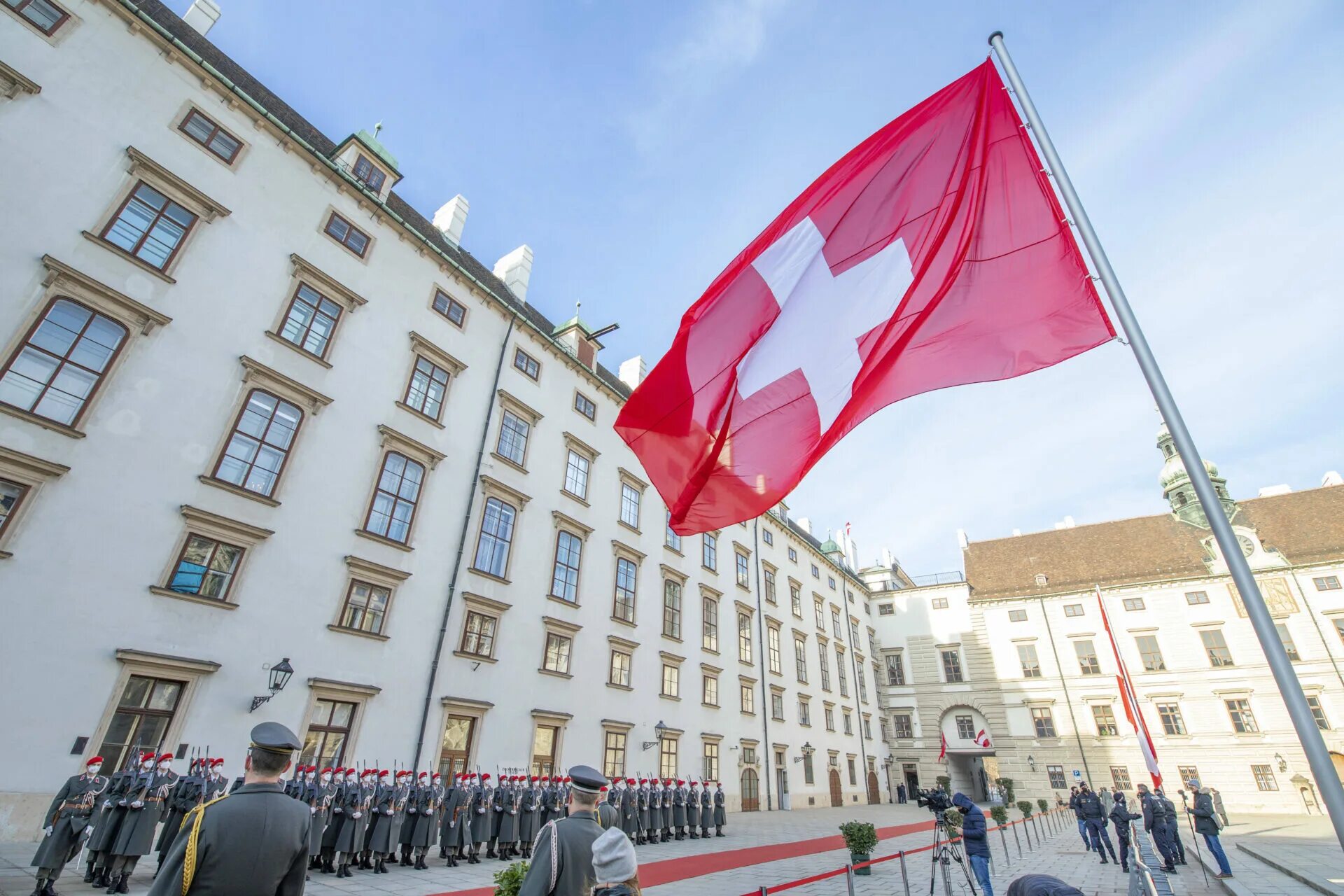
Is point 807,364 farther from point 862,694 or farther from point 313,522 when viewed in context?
point 862,694

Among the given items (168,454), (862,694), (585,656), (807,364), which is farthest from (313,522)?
(862,694)

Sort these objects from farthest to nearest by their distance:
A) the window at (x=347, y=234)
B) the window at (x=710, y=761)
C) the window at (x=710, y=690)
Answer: the window at (x=710, y=690), the window at (x=710, y=761), the window at (x=347, y=234)

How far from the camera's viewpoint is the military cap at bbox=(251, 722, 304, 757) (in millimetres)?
3299

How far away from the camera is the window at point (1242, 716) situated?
113ft

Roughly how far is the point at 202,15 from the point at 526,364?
14.5 metres

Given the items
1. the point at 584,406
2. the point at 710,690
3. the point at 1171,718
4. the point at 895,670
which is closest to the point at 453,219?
the point at 584,406

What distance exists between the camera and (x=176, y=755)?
1222 cm

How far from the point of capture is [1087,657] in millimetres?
39500

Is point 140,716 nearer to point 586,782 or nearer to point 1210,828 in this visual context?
point 586,782

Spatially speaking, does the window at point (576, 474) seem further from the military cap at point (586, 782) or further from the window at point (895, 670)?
the window at point (895, 670)

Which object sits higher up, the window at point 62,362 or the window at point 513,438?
the window at point 513,438

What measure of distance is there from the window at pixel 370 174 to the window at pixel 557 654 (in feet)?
50.6

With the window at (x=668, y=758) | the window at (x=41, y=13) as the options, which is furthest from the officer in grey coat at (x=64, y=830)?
the window at (x=668, y=758)

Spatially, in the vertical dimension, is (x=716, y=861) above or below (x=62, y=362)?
below
